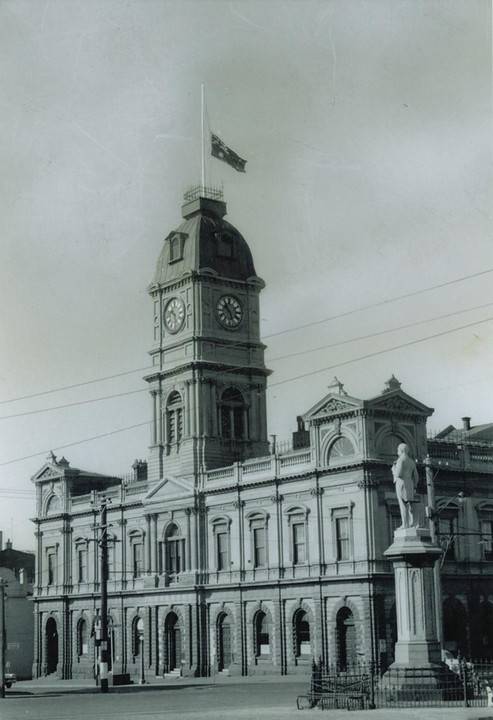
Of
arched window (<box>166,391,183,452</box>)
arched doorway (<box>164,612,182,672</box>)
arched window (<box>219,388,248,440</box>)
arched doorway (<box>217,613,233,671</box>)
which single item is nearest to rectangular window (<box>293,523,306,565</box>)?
arched doorway (<box>217,613,233,671</box>)

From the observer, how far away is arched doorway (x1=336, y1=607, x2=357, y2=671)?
55.2 metres

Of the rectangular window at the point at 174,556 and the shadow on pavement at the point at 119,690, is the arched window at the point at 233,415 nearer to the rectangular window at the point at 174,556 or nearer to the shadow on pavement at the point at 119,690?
the rectangular window at the point at 174,556

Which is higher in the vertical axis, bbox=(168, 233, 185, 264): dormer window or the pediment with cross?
bbox=(168, 233, 185, 264): dormer window

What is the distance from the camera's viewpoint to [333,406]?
2231 inches

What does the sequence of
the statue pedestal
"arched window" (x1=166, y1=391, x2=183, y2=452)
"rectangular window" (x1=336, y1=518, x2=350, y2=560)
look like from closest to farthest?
the statue pedestal, "rectangular window" (x1=336, y1=518, x2=350, y2=560), "arched window" (x1=166, y1=391, x2=183, y2=452)

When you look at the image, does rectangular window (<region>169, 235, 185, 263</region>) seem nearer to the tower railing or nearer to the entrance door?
the tower railing

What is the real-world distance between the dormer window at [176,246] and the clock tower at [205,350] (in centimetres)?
6

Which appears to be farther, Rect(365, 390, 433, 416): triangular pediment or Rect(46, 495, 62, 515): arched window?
Rect(46, 495, 62, 515): arched window

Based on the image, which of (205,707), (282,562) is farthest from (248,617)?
(205,707)

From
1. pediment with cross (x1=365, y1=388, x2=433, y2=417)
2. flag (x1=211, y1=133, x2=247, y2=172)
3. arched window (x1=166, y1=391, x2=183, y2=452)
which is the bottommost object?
pediment with cross (x1=365, y1=388, x2=433, y2=417)

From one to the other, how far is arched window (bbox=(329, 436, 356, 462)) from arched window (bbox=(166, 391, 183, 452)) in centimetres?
1384

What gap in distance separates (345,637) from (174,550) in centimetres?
1434

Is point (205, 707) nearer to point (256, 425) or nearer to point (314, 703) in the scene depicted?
point (314, 703)

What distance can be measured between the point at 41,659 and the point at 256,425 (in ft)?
77.1
